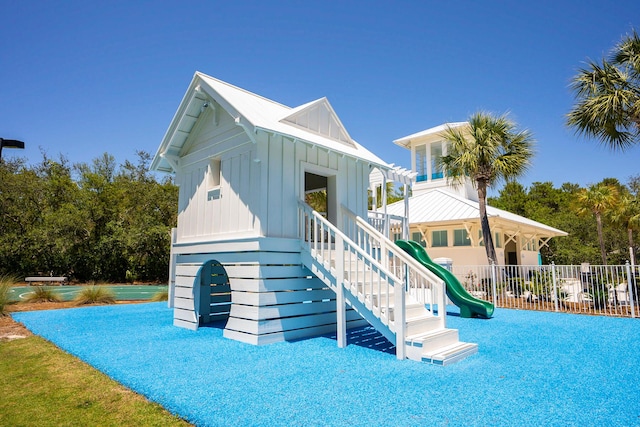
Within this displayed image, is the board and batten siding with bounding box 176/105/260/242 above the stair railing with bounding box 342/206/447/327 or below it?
above

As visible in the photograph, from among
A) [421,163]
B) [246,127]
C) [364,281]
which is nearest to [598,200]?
[421,163]

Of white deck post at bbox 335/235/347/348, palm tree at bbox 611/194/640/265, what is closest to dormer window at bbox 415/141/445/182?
palm tree at bbox 611/194/640/265

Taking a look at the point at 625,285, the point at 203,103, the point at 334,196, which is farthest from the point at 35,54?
the point at 625,285

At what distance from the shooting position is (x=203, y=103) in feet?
30.1

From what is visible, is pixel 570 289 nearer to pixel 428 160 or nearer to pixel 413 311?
pixel 413 311

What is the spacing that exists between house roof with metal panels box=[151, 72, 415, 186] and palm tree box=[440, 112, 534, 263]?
23.1ft

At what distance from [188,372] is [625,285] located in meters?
12.7

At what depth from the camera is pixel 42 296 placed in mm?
14281

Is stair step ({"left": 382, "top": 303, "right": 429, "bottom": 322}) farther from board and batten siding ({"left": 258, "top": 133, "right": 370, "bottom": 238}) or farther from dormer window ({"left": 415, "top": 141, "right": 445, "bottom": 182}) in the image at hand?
dormer window ({"left": 415, "top": 141, "right": 445, "bottom": 182})

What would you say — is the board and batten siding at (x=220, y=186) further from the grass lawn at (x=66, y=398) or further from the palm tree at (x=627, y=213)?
the palm tree at (x=627, y=213)

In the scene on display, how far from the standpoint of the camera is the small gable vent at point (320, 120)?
8.72 meters

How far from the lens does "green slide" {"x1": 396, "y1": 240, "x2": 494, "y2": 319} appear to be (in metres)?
10.6

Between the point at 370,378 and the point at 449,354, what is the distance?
159cm

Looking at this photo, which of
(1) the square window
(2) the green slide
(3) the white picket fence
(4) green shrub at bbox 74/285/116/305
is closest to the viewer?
(2) the green slide
